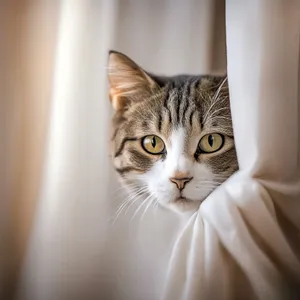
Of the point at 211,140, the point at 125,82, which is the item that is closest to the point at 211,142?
the point at 211,140

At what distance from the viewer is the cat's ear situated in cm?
94

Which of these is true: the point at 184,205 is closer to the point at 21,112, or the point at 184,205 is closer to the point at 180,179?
the point at 180,179

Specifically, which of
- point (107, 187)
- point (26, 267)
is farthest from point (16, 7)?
point (26, 267)

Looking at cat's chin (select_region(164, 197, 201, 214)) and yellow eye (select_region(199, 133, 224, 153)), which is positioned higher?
yellow eye (select_region(199, 133, 224, 153))

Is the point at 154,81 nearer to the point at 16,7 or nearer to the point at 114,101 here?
the point at 114,101

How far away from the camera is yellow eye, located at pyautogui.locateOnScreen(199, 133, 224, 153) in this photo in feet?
3.02

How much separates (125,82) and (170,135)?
15cm

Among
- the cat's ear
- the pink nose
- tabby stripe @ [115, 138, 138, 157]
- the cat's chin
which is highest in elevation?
the cat's ear

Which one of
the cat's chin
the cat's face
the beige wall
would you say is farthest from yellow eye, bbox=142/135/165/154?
the beige wall

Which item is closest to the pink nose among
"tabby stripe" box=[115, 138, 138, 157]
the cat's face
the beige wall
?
the cat's face

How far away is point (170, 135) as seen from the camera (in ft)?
3.02

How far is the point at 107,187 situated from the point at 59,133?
0.15 meters

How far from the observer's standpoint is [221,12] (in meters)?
0.93

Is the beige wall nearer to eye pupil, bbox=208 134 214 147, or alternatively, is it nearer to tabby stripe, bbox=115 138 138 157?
tabby stripe, bbox=115 138 138 157
